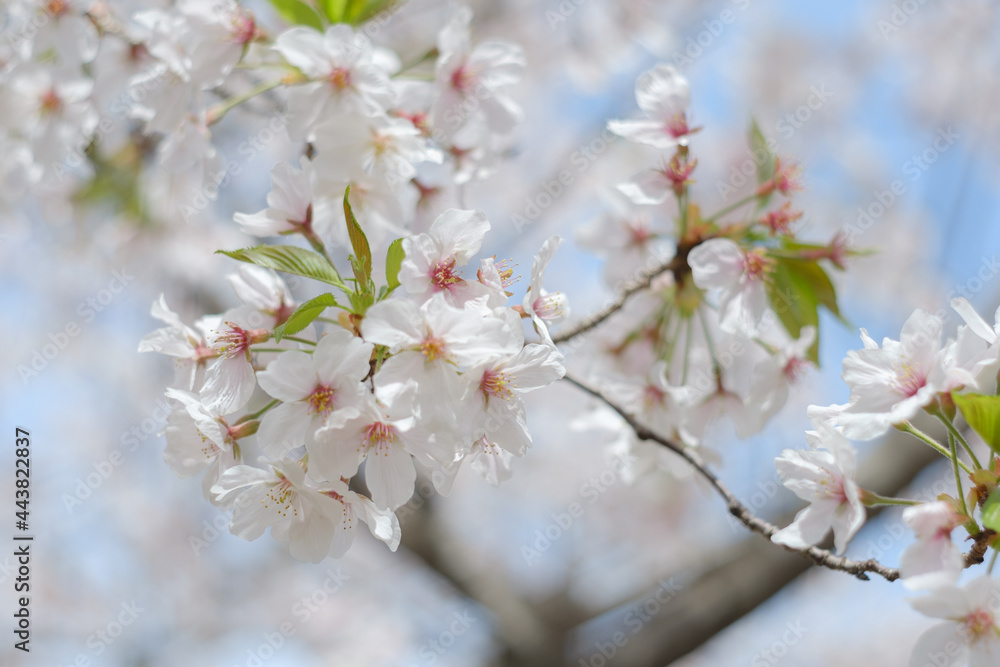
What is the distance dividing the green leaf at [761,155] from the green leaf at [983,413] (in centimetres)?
85

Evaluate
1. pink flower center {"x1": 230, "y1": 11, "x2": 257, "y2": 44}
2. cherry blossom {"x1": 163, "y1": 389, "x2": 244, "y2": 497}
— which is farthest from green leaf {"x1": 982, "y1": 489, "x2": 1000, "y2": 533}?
pink flower center {"x1": 230, "y1": 11, "x2": 257, "y2": 44}

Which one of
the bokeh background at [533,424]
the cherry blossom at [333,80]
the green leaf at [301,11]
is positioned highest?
the green leaf at [301,11]

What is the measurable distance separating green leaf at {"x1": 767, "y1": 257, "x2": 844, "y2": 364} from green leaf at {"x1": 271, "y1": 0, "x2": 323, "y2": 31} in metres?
1.13

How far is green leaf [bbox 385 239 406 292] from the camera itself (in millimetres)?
1104

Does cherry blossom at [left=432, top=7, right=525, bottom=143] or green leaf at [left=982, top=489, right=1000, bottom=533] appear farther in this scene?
cherry blossom at [left=432, top=7, right=525, bottom=143]

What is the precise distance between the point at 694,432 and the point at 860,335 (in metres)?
0.66

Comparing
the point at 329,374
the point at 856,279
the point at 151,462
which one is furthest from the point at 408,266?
the point at 856,279

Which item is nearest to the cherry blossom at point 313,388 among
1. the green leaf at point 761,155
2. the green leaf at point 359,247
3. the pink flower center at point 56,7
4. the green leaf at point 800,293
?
the green leaf at point 359,247

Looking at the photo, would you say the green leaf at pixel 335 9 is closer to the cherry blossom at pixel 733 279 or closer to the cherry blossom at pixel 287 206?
the cherry blossom at pixel 287 206

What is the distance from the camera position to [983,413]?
97cm

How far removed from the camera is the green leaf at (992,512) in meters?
0.91

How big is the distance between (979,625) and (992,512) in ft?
0.47

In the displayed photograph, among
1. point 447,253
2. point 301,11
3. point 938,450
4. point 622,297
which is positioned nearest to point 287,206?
point 447,253

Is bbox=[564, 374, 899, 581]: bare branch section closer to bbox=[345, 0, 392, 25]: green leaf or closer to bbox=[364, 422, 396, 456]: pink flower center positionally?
bbox=[364, 422, 396, 456]: pink flower center
